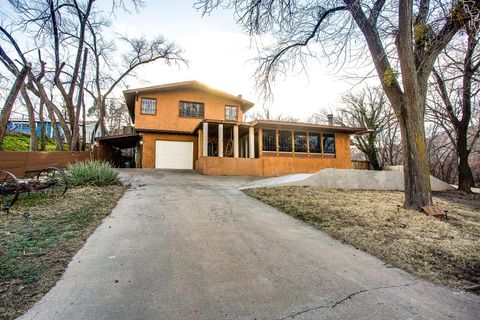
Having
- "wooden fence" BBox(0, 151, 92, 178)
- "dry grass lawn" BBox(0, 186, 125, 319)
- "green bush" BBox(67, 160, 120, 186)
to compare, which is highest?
"wooden fence" BBox(0, 151, 92, 178)

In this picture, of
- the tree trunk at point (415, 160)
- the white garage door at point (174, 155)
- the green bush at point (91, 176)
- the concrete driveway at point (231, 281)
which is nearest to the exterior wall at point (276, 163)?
the white garage door at point (174, 155)

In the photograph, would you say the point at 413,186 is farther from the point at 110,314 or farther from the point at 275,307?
the point at 110,314

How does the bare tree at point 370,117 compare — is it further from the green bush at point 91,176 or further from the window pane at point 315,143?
the green bush at point 91,176

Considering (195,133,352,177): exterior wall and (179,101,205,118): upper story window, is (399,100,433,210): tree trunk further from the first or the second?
(179,101,205,118): upper story window

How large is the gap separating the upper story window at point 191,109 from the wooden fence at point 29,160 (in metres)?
7.41

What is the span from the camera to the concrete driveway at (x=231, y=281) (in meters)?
2.06

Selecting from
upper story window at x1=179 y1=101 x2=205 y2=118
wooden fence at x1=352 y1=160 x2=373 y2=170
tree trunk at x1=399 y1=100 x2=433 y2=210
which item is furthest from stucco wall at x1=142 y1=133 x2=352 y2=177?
tree trunk at x1=399 y1=100 x2=433 y2=210

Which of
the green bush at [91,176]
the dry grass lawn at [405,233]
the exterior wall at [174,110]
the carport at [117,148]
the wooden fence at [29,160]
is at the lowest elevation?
the dry grass lawn at [405,233]

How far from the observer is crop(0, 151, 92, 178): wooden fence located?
848 centimetres

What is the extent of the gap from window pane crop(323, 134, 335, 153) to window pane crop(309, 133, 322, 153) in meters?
0.50

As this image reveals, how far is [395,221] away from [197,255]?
13.6ft

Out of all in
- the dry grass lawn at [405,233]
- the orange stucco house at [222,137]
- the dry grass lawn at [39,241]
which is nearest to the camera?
the dry grass lawn at [39,241]

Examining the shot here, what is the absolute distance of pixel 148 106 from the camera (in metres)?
17.1

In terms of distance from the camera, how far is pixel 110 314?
195 centimetres
